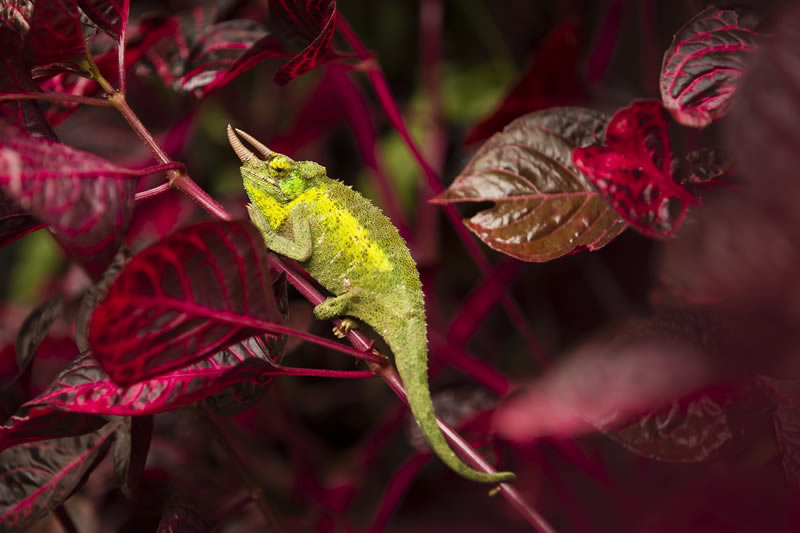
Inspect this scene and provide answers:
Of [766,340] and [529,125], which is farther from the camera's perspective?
[529,125]

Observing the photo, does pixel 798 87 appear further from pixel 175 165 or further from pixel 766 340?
pixel 175 165

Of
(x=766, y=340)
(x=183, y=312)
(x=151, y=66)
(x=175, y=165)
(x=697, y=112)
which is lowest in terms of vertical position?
(x=766, y=340)

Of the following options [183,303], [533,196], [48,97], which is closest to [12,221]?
[48,97]

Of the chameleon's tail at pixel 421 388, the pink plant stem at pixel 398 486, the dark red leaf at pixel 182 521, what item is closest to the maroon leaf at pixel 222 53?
the chameleon's tail at pixel 421 388

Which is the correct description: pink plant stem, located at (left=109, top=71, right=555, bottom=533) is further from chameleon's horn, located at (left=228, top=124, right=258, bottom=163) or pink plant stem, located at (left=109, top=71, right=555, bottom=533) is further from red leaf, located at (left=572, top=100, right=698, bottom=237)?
red leaf, located at (left=572, top=100, right=698, bottom=237)

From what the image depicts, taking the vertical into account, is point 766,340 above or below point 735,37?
below

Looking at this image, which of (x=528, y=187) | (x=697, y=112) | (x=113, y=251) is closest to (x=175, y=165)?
(x=113, y=251)

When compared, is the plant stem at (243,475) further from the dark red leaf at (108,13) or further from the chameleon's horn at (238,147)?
the dark red leaf at (108,13)
